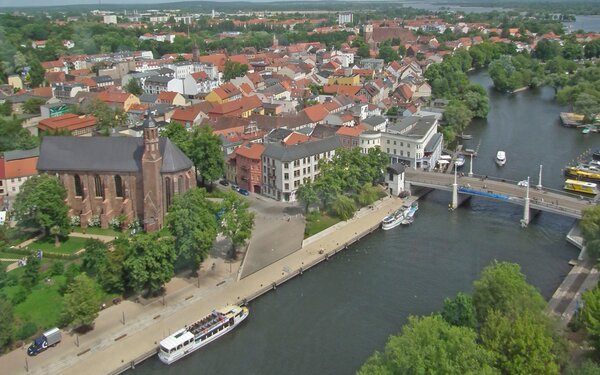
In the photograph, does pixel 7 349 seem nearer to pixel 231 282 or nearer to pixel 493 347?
pixel 231 282

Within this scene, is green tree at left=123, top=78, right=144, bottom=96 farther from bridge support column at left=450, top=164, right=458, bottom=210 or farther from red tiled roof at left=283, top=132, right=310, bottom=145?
bridge support column at left=450, top=164, right=458, bottom=210

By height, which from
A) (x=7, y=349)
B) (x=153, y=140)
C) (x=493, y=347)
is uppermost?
(x=153, y=140)

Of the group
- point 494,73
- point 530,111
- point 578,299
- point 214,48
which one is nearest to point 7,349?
point 578,299

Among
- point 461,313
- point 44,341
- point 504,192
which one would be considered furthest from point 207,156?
point 461,313

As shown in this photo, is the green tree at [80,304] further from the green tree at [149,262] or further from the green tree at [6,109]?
the green tree at [6,109]

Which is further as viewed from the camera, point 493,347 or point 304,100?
point 304,100

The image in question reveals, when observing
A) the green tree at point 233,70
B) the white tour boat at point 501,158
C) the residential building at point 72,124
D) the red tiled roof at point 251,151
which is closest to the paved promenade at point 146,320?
the red tiled roof at point 251,151
